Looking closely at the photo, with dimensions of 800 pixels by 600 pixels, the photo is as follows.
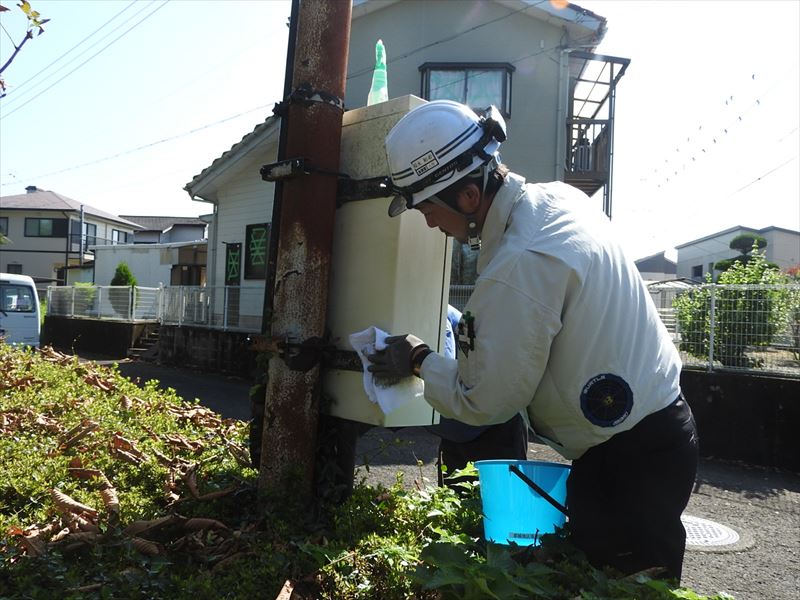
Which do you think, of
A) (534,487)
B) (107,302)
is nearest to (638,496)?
(534,487)

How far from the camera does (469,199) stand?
6.28 ft

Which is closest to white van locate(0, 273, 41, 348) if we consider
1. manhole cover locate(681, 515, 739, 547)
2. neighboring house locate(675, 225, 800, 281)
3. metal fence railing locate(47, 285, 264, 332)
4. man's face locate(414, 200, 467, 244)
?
metal fence railing locate(47, 285, 264, 332)

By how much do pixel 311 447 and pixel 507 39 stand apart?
50.6ft

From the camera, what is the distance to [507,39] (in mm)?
15578

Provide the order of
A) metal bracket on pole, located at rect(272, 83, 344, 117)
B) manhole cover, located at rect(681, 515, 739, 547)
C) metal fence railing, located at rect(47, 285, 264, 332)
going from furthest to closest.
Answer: metal fence railing, located at rect(47, 285, 264, 332) < manhole cover, located at rect(681, 515, 739, 547) < metal bracket on pole, located at rect(272, 83, 344, 117)

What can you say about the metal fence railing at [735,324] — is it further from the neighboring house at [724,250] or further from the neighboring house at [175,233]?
the neighboring house at [175,233]

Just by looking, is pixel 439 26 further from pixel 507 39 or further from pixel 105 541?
pixel 105 541

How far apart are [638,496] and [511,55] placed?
15.5 m

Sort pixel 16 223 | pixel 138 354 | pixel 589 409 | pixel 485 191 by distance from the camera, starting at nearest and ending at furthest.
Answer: pixel 589 409, pixel 485 191, pixel 138 354, pixel 16 223

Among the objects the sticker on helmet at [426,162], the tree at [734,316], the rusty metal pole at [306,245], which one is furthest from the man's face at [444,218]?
the tree at [734,316]

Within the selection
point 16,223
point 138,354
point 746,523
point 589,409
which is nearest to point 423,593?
point 589,409

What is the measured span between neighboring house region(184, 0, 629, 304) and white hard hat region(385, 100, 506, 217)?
1334 cm

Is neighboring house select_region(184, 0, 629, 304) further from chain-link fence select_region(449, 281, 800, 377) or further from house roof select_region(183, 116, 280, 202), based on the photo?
chain-link fence select_region(449, 281, 800, 377)

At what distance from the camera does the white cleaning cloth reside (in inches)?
81.7
